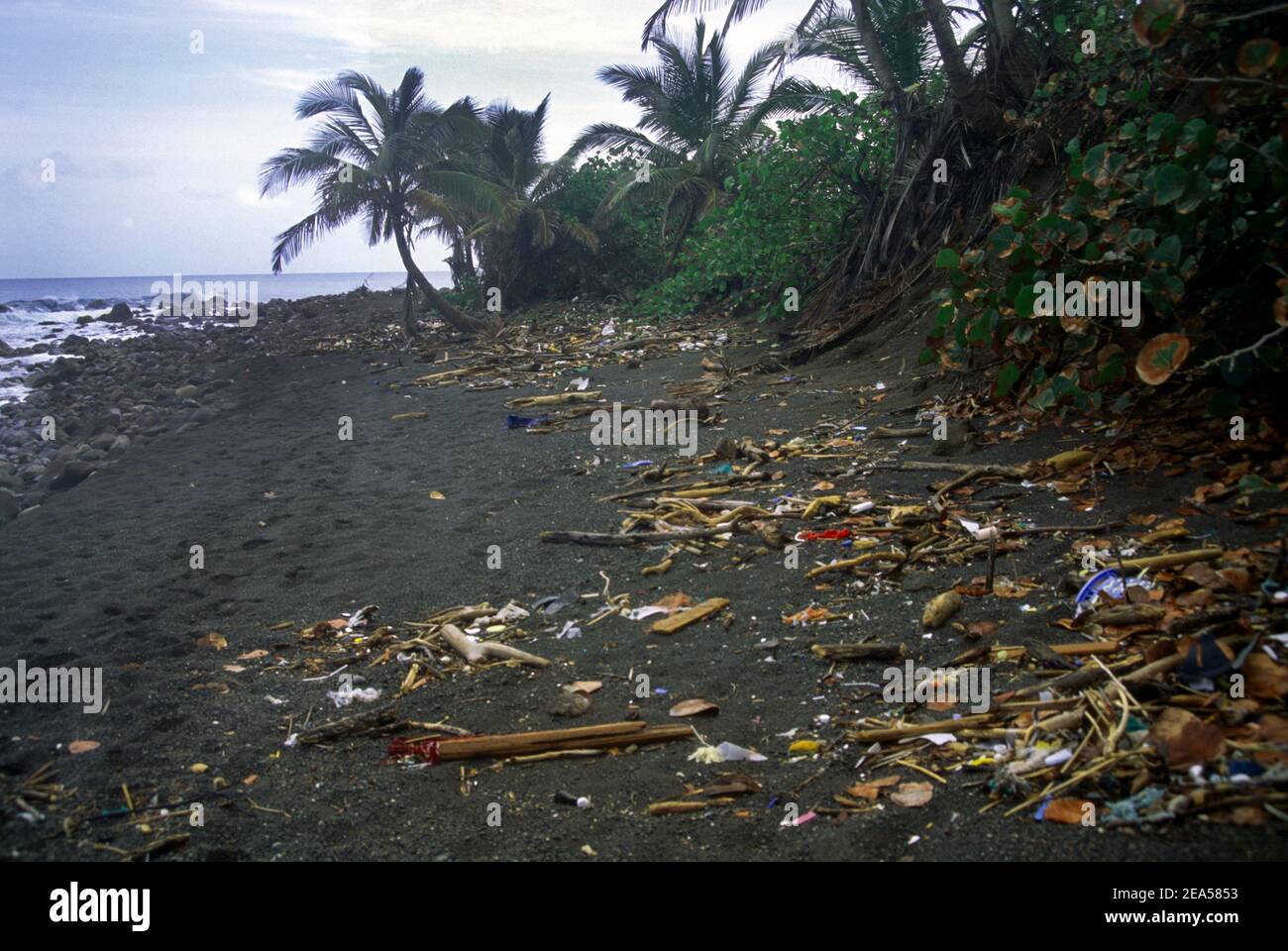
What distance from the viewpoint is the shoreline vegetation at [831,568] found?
3111mm

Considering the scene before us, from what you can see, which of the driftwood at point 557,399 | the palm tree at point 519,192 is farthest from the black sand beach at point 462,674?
the palm tree at point 519,192

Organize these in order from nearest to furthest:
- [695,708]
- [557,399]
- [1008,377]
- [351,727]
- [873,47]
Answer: [695,708], [351,727], [1008,377], [557,399], [873,47]

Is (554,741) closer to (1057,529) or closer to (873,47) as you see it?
(1057,529)

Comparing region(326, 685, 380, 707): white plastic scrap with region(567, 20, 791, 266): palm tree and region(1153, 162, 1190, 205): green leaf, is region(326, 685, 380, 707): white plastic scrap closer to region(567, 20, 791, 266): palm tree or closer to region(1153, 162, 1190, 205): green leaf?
region(1153, 162, 1190, 205): green leaf

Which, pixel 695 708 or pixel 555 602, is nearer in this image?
pixel 695 708

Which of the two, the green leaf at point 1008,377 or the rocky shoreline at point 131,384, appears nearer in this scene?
the green leaf at point 1008,377

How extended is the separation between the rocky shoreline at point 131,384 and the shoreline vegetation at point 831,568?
0.33 metres

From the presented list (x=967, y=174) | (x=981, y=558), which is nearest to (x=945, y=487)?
(x=981, y=558)

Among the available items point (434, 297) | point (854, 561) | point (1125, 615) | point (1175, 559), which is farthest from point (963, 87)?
point (434, 297)

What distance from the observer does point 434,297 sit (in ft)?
64.3

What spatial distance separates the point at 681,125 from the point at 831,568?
18745 millimetres

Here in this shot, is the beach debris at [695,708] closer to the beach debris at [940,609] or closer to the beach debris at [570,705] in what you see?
the beach debris at [570,705]

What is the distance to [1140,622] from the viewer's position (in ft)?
11.6

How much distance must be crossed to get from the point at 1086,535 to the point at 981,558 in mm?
496
